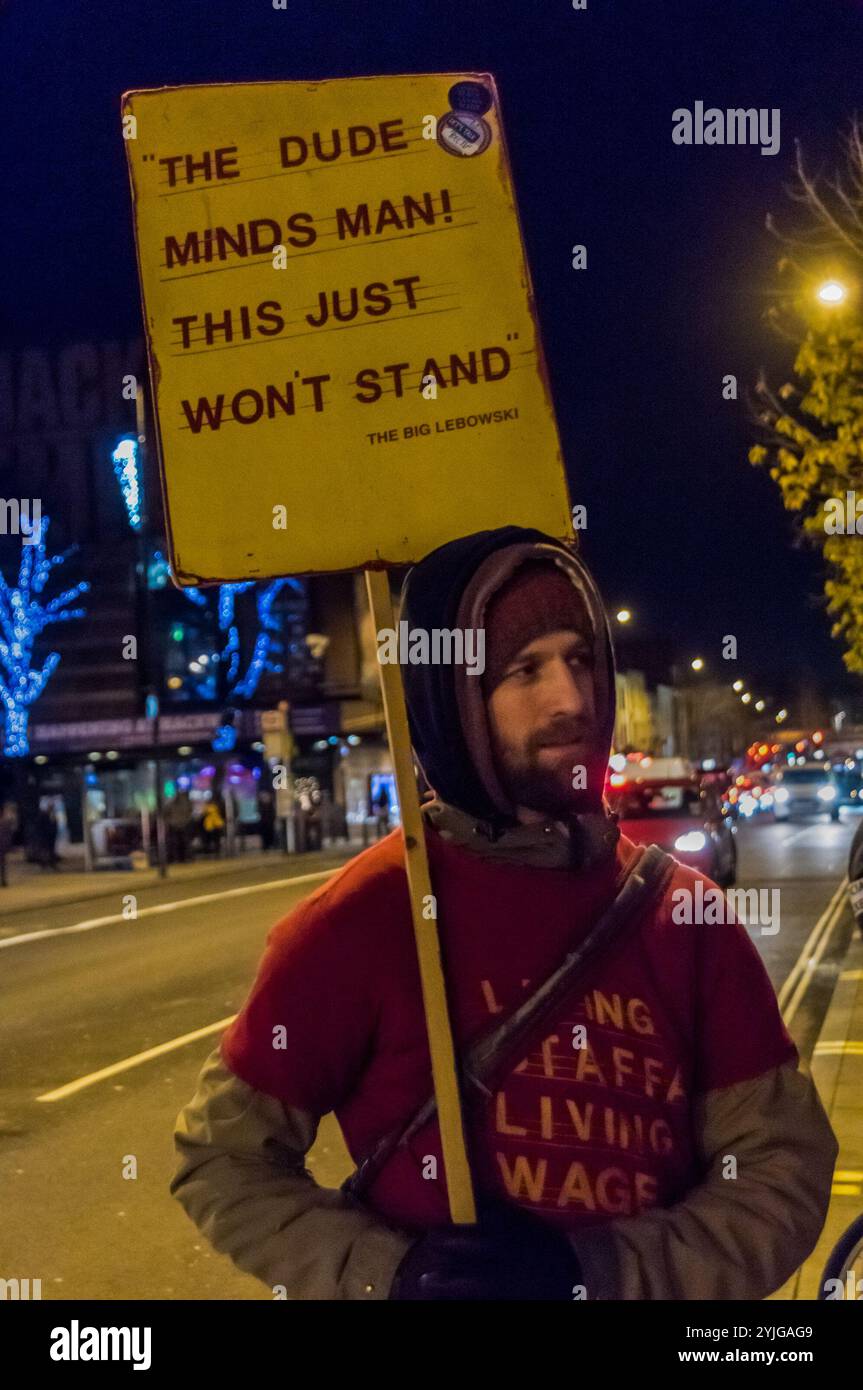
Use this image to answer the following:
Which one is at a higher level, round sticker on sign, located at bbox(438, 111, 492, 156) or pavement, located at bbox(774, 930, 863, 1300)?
round sticker on sign, located at bbox(438, 111, 492, 156)

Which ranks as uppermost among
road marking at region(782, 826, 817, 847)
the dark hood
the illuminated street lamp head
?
the illuminated street lamp head

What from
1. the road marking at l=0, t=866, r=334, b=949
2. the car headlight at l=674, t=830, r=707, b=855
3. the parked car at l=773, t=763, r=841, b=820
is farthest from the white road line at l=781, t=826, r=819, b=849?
the car headlight at l=674, t=830, r=707, b=855

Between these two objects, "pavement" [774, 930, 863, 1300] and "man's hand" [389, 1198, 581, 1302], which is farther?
"pavement" [774, 930, 863, 1300]

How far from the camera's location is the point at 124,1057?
1067 cm

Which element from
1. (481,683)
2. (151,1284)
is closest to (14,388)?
(151,1284)

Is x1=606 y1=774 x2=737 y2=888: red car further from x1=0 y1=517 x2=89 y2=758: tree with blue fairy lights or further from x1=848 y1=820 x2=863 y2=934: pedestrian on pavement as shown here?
x1=0 y1=517 x2=89 y2=758: tree with blue fairy lights

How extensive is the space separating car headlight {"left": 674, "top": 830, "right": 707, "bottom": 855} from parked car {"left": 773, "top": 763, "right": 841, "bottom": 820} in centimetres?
3154

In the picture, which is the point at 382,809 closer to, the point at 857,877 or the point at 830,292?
the point at 830,292

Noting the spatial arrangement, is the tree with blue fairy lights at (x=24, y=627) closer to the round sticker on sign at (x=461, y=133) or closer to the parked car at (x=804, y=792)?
the parked car at (x=804, y=792)

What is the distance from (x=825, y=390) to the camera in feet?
48.1

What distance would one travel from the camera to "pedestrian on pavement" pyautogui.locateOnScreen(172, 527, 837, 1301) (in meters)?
1.95

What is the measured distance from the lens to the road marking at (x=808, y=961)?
12.1 m

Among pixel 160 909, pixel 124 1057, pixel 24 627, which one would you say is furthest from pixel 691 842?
pixel 24 627
